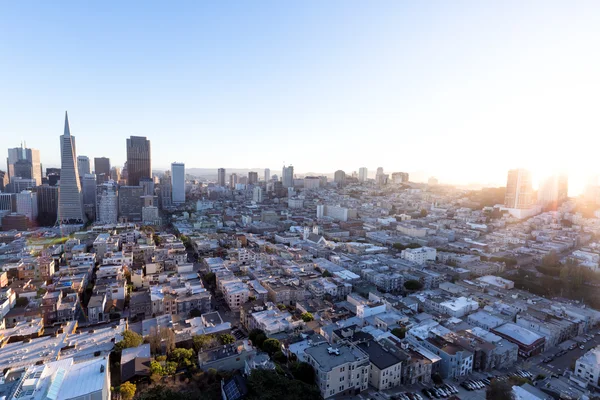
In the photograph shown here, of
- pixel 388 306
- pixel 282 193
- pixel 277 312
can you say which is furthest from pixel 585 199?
pixel 277 312

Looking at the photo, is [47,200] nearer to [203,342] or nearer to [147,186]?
[147,186]

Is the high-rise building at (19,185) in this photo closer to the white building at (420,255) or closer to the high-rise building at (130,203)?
the high-rise building at (130,203)

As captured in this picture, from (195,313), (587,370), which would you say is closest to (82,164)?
(195,313)

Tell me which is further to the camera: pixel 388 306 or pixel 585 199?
pixel 585 199

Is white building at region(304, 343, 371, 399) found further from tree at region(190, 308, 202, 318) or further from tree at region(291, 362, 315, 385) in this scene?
tree at region(190, 308, 202, 318)

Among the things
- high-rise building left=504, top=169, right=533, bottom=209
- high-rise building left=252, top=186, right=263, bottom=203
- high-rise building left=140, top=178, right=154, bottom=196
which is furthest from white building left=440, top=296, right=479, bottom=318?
high-rise building left=140, top=178, right=154, bottom=196

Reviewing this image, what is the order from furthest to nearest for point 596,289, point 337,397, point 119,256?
point 119,256 < point 596,289 < point 337,397

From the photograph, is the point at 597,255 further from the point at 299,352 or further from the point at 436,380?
the point at 299,352
